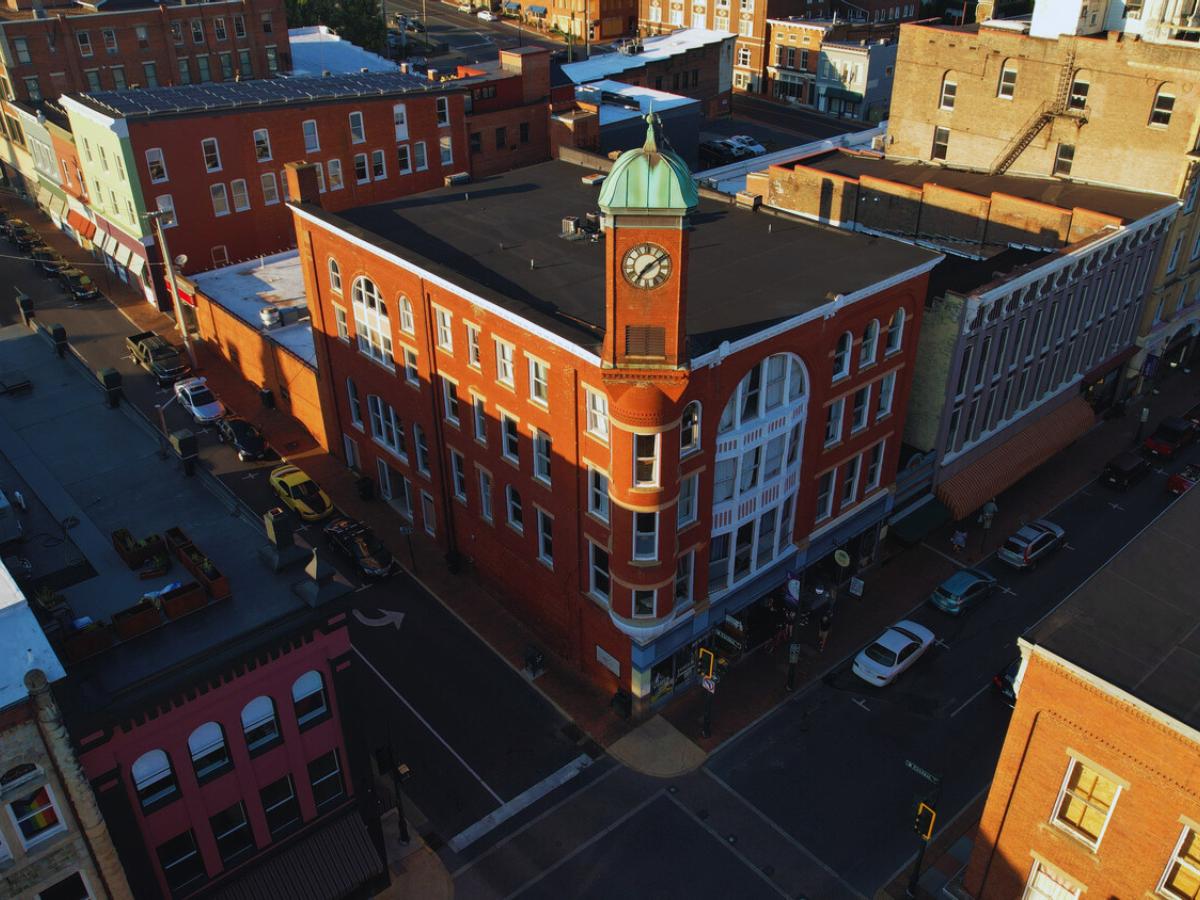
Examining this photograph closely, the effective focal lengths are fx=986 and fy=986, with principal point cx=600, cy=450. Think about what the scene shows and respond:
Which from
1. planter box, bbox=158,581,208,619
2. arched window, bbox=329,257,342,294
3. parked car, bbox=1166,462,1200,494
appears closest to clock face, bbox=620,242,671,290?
planter box, bbox=158,581,208,619

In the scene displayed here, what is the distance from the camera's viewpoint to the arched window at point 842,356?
38906 mm

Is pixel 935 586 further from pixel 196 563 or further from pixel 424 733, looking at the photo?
pixel 196 563

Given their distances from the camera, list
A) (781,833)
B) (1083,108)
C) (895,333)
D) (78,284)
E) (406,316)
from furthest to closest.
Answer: (78,284) → (1083,108) → (406,316) → (895,333) → (781,833)

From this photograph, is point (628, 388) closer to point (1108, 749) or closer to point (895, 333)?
point (895, 333)

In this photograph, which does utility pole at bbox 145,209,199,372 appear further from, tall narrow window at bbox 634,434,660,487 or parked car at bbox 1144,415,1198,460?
parked car at bbox 1144,415,1198,460

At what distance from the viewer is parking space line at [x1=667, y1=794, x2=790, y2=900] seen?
109 feet

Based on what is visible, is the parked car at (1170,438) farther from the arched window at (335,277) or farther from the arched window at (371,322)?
the arched window at (335,277)

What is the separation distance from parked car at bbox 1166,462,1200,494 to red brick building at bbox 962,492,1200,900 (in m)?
25.8

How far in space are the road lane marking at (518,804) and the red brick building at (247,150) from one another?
4369 centimetres

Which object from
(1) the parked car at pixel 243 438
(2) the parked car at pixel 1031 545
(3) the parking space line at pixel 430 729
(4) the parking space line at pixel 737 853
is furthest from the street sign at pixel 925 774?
(1) the parked car at pixel 243 438

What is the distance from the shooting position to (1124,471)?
53.0 m

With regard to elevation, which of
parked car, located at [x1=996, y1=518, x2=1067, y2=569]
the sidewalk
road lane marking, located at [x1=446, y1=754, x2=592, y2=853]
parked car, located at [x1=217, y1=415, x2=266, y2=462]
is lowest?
road lane marking, located at [x1=446, y1=754, x2=592, y2=853]

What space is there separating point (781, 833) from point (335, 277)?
31867 mm

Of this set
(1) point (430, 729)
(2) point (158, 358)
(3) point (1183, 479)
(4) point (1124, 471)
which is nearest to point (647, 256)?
(1) point (430, 729)
